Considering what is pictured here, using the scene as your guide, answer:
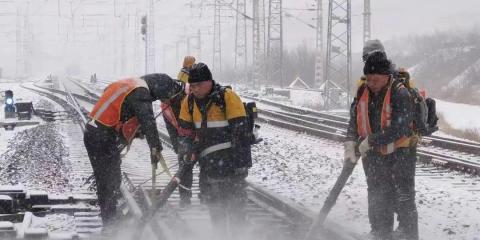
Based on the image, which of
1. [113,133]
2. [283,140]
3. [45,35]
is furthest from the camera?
[45,35]

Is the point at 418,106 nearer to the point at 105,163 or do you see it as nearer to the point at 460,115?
the point at 105,163

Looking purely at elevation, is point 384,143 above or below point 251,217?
above

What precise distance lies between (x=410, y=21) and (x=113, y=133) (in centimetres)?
7330

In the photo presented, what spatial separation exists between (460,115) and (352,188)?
19231 millimetres

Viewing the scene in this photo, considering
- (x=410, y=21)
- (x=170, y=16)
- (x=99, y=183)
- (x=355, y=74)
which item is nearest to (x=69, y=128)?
(x=99, y=183)

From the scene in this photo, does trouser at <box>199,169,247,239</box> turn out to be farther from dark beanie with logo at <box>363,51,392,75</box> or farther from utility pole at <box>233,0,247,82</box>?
utility pole at <box>233,0,247,82</box>

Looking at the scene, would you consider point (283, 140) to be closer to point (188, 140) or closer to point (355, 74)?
point (188, 140)

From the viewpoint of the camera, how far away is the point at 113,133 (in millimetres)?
6535

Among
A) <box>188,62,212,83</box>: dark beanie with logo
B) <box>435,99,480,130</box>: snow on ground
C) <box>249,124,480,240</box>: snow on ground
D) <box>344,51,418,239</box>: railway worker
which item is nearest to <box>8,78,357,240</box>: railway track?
<box>249,124,480,240</box>: snow on ground

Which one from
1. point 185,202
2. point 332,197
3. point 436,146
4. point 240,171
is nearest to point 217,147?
point 240,171

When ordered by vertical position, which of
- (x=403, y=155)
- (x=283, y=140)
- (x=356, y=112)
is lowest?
(x=283, y=140)

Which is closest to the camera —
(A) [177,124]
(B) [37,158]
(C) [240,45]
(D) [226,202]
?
(D) [226,202]

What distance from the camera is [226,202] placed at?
603 cm

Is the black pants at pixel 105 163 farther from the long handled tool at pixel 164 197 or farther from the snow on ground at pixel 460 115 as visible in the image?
the snow on ground at pixel 460 115
